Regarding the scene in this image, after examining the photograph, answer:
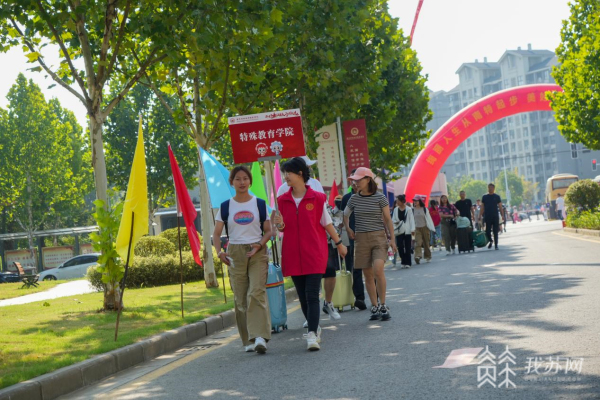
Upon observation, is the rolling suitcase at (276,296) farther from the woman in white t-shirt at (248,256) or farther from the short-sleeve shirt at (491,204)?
the short-sleeve shirt at (491,204)

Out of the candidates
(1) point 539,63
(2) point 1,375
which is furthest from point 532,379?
(1) point 539,63

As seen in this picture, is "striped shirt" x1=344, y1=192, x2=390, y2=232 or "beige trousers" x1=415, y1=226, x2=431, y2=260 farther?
"beige trousers" x1=415, y1=226, x2=431, y2=260

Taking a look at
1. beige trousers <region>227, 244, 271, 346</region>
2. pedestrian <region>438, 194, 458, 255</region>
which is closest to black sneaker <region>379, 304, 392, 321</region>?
beige trousers <region>227, 244, 271, 346</region>

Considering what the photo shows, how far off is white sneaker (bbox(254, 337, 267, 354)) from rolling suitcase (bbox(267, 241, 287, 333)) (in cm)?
123

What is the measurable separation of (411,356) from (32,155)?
51.9 meters

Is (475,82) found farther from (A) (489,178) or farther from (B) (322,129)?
(B) (322,129)

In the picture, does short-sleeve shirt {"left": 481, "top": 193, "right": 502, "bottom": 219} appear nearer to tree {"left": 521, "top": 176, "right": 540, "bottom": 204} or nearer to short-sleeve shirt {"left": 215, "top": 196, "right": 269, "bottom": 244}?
short-sleeve shirt {"left": 215, "top": 196, "right": 269, "bottom": 244}

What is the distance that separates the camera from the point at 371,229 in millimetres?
10094

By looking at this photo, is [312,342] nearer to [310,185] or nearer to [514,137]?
[310,185]

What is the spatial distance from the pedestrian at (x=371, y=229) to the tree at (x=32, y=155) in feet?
156

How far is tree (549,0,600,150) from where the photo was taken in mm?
26562

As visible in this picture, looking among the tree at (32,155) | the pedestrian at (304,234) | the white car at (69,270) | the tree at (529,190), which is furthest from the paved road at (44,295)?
the tree at (529,190)

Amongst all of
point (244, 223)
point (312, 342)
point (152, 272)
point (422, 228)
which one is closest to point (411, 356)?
point (312, 342)

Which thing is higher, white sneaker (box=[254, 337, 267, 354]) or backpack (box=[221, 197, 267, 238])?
backpack (box=[221, 197, 267, 238])
